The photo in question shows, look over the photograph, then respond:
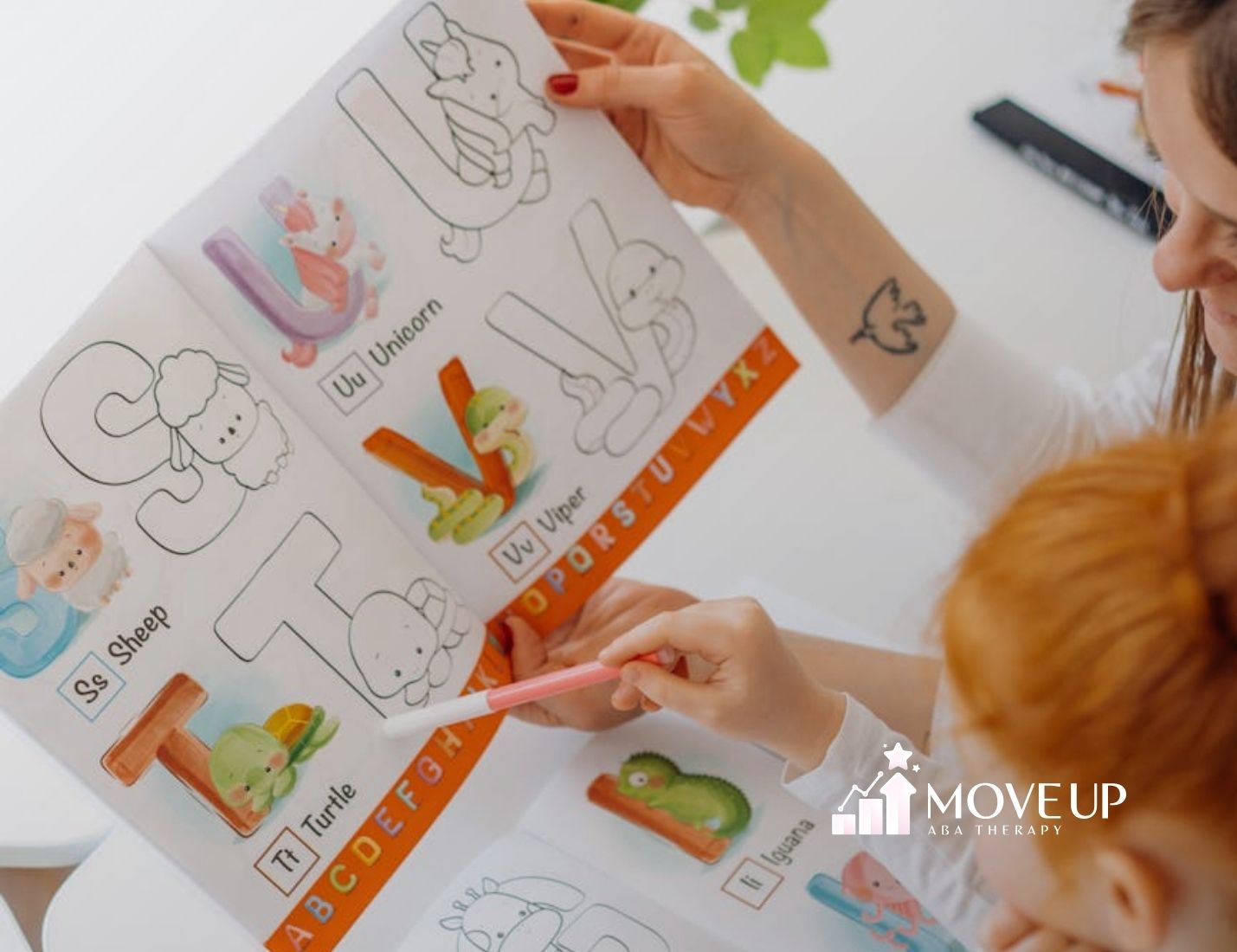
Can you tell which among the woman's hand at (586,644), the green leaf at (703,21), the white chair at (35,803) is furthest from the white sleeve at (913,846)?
the green leaf at (703,21)

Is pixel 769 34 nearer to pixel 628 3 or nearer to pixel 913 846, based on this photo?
pixel 628 3

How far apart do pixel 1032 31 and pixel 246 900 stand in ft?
3.00

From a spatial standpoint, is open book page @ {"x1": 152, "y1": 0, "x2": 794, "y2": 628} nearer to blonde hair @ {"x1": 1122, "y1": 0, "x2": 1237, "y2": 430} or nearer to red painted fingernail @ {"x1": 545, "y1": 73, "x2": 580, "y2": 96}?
red painted fingernail @ {"x1": 545, "y1": 73, "x2": 580, "y2": 96}

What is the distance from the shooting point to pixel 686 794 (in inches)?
29.5

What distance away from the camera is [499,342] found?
728 mm

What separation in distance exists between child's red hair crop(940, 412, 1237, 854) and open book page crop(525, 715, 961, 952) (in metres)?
0.28

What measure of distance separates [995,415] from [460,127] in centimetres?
35

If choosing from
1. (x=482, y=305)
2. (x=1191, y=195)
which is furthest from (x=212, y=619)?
(x=1191, y=195)

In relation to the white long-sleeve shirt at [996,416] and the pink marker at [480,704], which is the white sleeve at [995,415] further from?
the pink marker at [480,704]

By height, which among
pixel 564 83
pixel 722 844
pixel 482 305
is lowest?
pixel 722 844

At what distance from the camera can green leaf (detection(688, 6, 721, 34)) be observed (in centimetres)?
91

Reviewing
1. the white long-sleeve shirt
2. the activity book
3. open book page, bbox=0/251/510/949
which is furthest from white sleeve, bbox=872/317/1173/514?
open book page, bbox=0/251/510/949

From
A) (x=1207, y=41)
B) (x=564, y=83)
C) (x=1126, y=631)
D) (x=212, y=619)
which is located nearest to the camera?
(x=1126, y=631)

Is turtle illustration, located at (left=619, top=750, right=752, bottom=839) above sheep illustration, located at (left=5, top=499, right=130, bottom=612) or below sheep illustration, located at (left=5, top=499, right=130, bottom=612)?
above
